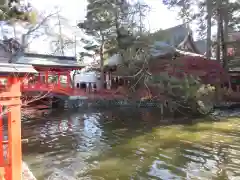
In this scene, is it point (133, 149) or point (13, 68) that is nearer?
point (13, 68)

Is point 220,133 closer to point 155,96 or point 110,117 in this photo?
point 155,96

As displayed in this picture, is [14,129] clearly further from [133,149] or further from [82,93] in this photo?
[82,93]

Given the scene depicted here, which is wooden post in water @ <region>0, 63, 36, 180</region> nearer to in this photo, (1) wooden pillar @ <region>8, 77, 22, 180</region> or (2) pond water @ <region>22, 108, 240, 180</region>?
(1) wooden pillar @ <region>8, 77, 22, 180</region>

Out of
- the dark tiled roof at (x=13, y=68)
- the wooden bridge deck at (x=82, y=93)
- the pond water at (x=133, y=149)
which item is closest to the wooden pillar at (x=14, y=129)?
the dark tiled roof at (x=13, y=68)

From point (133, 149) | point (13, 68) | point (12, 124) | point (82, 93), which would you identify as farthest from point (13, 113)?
point (82, 93)

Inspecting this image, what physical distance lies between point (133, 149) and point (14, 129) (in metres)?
6.13

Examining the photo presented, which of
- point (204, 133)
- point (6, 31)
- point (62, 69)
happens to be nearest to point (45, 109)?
point (62, 69)

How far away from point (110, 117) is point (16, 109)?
13363mm

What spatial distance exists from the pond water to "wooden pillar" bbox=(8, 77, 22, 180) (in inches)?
109

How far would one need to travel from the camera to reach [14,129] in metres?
4.50

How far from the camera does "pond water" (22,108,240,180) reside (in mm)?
7551

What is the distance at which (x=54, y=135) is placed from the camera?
12594 millimetres

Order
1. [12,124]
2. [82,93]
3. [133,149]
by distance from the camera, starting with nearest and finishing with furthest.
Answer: [12,124], [133,149], [82,93]

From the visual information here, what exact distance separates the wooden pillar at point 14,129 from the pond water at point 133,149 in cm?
276
